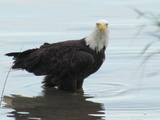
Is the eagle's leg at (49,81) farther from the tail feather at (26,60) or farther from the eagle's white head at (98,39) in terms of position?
the eagle's white head at (98,39)

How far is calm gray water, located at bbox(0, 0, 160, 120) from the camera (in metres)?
8.42

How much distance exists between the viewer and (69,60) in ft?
31.1

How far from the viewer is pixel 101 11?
1446cm

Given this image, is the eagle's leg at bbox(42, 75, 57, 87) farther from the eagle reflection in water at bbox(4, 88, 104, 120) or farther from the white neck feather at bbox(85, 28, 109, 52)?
the white neck feather at bbox(85, 28, 109, 52)

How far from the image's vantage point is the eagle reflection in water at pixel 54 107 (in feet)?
26.9

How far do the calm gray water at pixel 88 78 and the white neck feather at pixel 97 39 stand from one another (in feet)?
2.13

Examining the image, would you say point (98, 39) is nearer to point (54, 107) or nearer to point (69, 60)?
point (69, 60)

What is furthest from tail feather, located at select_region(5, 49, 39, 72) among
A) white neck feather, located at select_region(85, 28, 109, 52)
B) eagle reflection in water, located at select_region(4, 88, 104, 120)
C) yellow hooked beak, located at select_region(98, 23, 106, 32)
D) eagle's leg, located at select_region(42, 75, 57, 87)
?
yellow hooked beak, located at select_region(98, 23, 106, 32)

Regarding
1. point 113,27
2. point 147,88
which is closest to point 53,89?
point 147,88

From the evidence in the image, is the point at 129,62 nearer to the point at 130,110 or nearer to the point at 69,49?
the point at 69,49

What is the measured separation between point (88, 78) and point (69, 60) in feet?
3.36

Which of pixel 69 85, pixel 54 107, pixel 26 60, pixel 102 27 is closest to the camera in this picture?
pixel 54 107

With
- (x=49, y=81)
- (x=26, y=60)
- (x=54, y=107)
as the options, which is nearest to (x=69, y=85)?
(x=49, y=81)

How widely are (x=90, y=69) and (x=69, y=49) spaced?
0.45m
